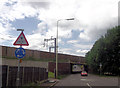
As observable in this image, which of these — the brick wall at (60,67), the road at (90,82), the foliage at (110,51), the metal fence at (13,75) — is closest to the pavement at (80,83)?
the road at (90,82)

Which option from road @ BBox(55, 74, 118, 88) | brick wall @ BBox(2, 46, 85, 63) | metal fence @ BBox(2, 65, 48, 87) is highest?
brick wall @ BBox(2, 46, 85, 63)

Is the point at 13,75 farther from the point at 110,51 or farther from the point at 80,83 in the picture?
the point at 110,51

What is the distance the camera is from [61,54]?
53594 millimetres

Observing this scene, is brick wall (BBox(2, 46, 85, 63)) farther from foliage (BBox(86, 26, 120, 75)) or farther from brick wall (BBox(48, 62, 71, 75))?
foliage (BBox(86, 26, 120, 75))

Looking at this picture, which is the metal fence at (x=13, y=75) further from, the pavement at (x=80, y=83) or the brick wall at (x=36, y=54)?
the brick wall at (x=36, y=54)

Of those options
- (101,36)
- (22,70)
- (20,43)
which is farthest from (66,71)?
(20,43)

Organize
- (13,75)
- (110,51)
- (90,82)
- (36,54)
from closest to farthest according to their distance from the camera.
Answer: (13,75) < (90,82) < (36,54) < (110,51)

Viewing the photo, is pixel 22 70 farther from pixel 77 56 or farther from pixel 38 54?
pixel 77 56

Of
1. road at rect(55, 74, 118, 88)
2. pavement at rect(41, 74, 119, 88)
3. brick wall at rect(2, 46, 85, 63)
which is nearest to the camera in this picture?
pavement at rect(41, 74, 119, 88)

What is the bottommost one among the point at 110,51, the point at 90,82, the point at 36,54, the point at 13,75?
the point at 90,82

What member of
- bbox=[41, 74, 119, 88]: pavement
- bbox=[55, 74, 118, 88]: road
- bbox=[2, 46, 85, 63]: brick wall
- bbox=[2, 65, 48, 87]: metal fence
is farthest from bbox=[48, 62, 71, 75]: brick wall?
bbox=[2, 65, 48, 87]: metal fence

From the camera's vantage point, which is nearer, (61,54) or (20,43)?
(20,43)

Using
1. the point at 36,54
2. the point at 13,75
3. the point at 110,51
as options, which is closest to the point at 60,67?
the point at 36,54

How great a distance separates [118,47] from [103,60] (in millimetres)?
5444
